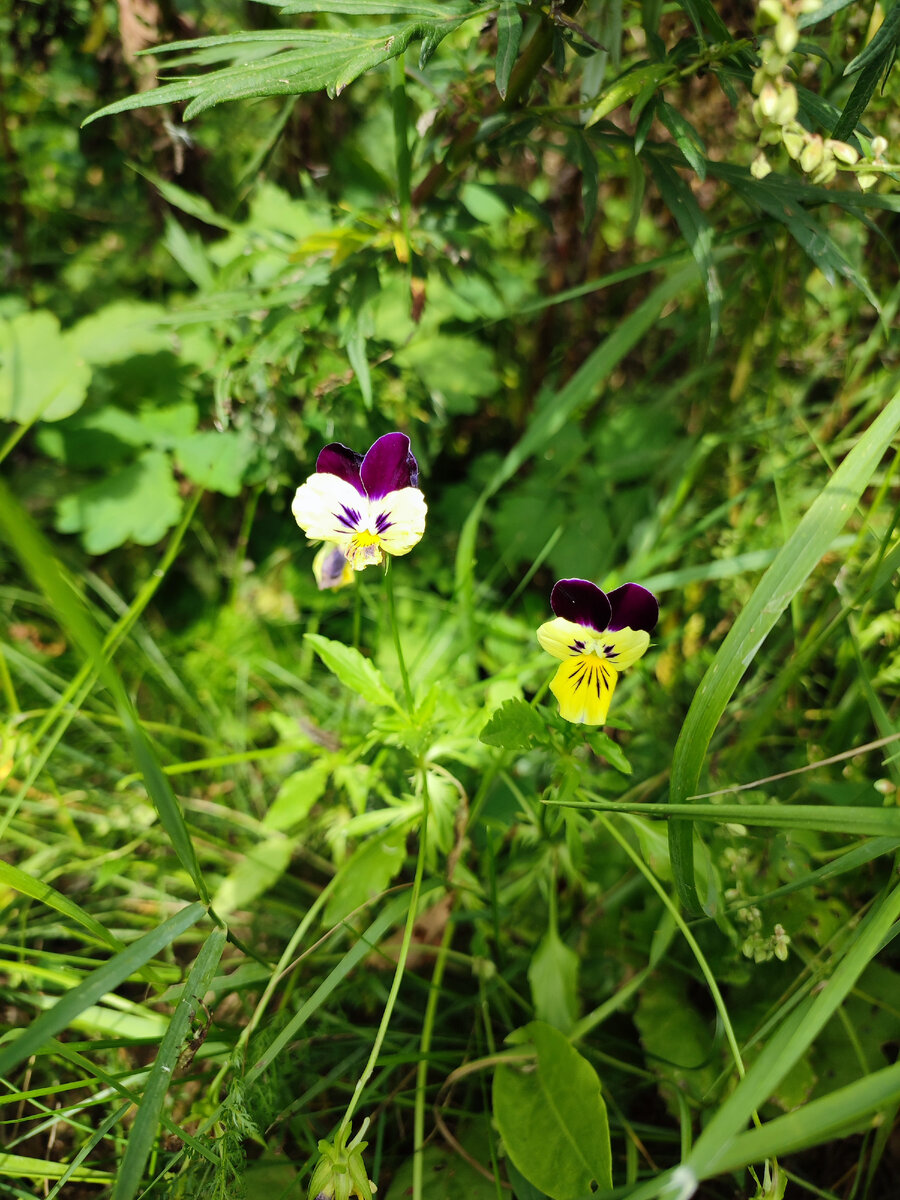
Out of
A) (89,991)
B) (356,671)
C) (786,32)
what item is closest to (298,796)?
(356,671)

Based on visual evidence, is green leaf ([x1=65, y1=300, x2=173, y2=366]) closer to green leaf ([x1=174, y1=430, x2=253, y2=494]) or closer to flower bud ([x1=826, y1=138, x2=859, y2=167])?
green leaf ([x1=174, y1=430, x2=253, y2=494])

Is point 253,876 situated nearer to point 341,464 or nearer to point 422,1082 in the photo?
point 422,1082

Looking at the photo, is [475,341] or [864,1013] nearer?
[864,1013]

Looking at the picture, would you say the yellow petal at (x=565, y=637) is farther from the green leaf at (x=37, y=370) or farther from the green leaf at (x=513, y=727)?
the green leaf at (x=37, y=370)

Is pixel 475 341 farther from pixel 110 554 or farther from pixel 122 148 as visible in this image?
pixel 110 554

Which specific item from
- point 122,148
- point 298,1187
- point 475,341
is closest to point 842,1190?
point 298,1187

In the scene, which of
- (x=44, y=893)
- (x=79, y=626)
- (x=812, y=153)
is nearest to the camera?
(x=79, y=626)

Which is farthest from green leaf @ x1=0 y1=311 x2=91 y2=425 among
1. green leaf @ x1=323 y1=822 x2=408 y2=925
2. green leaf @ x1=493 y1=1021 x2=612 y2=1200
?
green leaf @ x1=493 y1=1021 x2=612 y2=1200

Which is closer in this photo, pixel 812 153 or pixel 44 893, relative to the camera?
pixel 812 153
